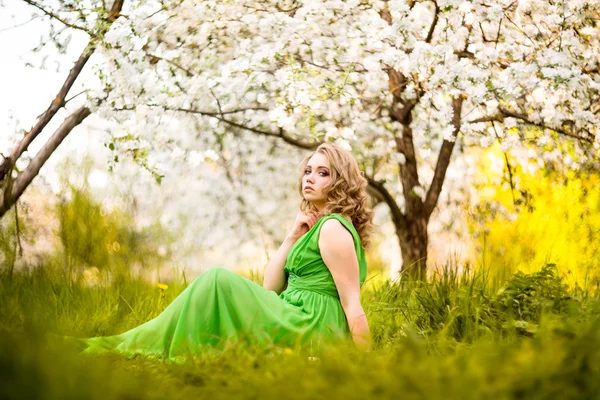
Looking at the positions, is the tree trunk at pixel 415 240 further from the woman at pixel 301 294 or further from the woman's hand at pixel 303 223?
the woman's hand at pixel 303 223

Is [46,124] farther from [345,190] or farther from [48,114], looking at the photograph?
[345,190]

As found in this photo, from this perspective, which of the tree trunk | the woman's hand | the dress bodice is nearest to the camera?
the dress bodice

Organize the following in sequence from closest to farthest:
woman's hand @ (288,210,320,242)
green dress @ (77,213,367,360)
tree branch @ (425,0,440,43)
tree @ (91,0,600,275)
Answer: green dress @ (77,213,367,360) < woman's hand @ (288,210,320,242) < tree @ (91,0,600,275) < tree branch @ (425,0,440,43)

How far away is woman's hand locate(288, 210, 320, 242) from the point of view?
344cm

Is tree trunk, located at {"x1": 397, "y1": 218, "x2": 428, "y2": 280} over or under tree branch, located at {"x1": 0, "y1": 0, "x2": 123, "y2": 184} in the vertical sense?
under

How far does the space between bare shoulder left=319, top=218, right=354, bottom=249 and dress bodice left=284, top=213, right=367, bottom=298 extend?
35mm

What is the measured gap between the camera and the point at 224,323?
2771mm

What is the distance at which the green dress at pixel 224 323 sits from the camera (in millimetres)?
2723

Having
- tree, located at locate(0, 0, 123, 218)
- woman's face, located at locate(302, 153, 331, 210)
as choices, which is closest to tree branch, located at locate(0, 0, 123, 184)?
tree, located at locate(0, 0, 123, 218)

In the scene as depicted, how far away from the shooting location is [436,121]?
5.54 m

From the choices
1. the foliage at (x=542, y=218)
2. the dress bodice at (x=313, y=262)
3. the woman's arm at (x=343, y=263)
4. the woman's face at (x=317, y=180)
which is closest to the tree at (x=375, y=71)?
the foliage at (x=542, y=218)

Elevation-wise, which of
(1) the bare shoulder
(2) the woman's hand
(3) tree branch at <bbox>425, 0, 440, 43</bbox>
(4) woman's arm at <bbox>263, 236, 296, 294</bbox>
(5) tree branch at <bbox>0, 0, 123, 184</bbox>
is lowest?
(4) woman's arm at <bbox>263, 236, 296, 294</bbox>

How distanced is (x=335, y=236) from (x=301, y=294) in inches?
14.5

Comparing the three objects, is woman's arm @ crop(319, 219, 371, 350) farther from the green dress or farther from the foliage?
the foliage
